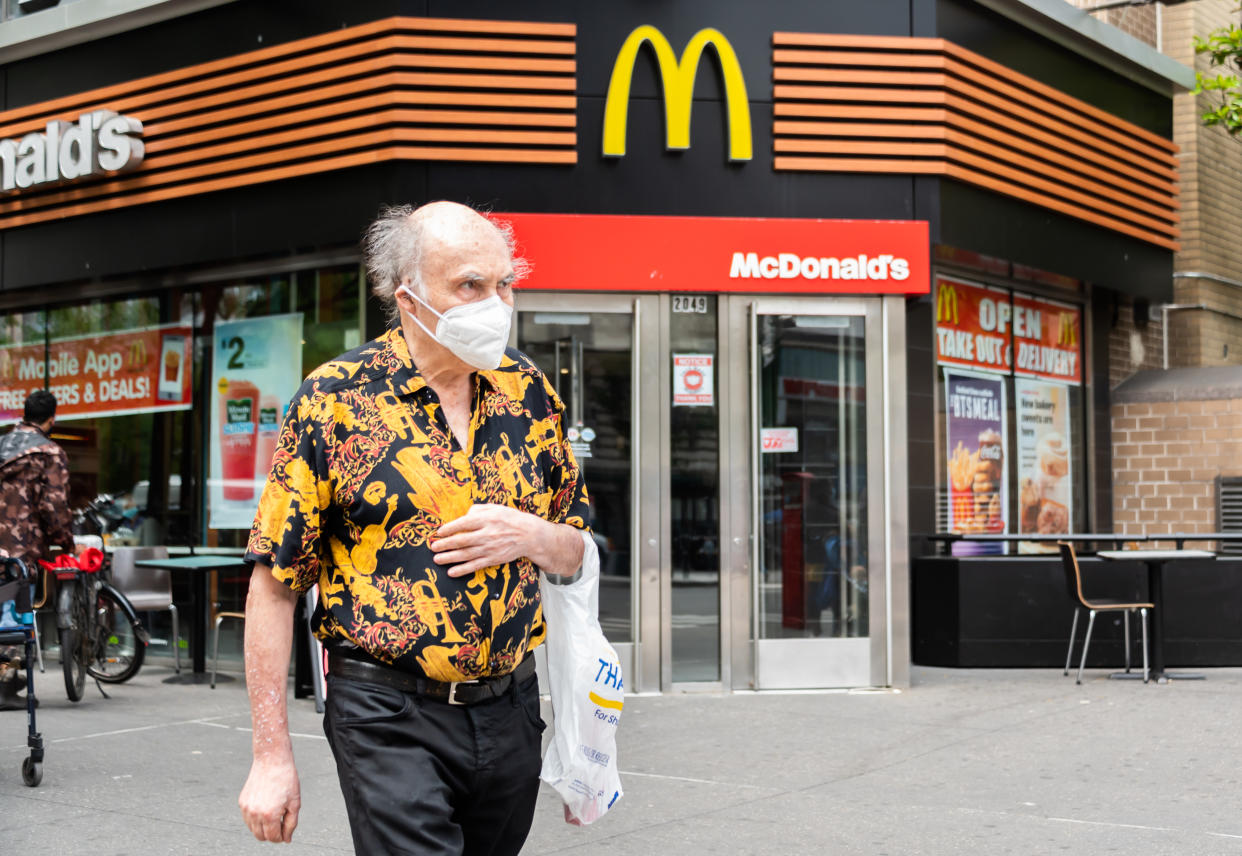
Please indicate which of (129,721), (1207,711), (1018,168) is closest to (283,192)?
(129,721)

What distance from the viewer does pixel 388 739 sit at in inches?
111

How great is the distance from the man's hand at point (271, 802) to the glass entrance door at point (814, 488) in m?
7.71

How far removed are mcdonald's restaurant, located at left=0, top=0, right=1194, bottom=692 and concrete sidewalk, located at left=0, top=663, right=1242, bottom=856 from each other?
3.41 feet

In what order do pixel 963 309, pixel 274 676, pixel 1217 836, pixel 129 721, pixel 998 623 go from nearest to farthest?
pixel 274 676 → pixel 1217 836 → pixel 129 721 → pixel 998 623 → pixel 963 309

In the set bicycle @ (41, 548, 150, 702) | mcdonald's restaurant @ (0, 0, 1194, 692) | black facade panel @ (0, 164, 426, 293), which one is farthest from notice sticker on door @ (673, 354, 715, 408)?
bicycle @ (41, 548, 150, 702)

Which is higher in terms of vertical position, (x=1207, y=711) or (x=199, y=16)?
(x=199, y=16)

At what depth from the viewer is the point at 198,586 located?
11000mm

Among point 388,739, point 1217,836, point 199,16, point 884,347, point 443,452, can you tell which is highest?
point 199,16

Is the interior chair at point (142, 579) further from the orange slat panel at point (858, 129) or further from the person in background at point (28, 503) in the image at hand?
the orange slat panel at point (858, 129)

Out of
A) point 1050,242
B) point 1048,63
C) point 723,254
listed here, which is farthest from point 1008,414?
point 723,254

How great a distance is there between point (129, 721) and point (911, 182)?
659 centimetres

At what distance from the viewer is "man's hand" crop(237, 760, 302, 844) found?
2727mm

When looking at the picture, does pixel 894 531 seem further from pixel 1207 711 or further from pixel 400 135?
pixel 400 135

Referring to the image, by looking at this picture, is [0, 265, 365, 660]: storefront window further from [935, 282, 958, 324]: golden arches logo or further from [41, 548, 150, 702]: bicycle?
[935, 282, 958, 324]: golden arches logo
